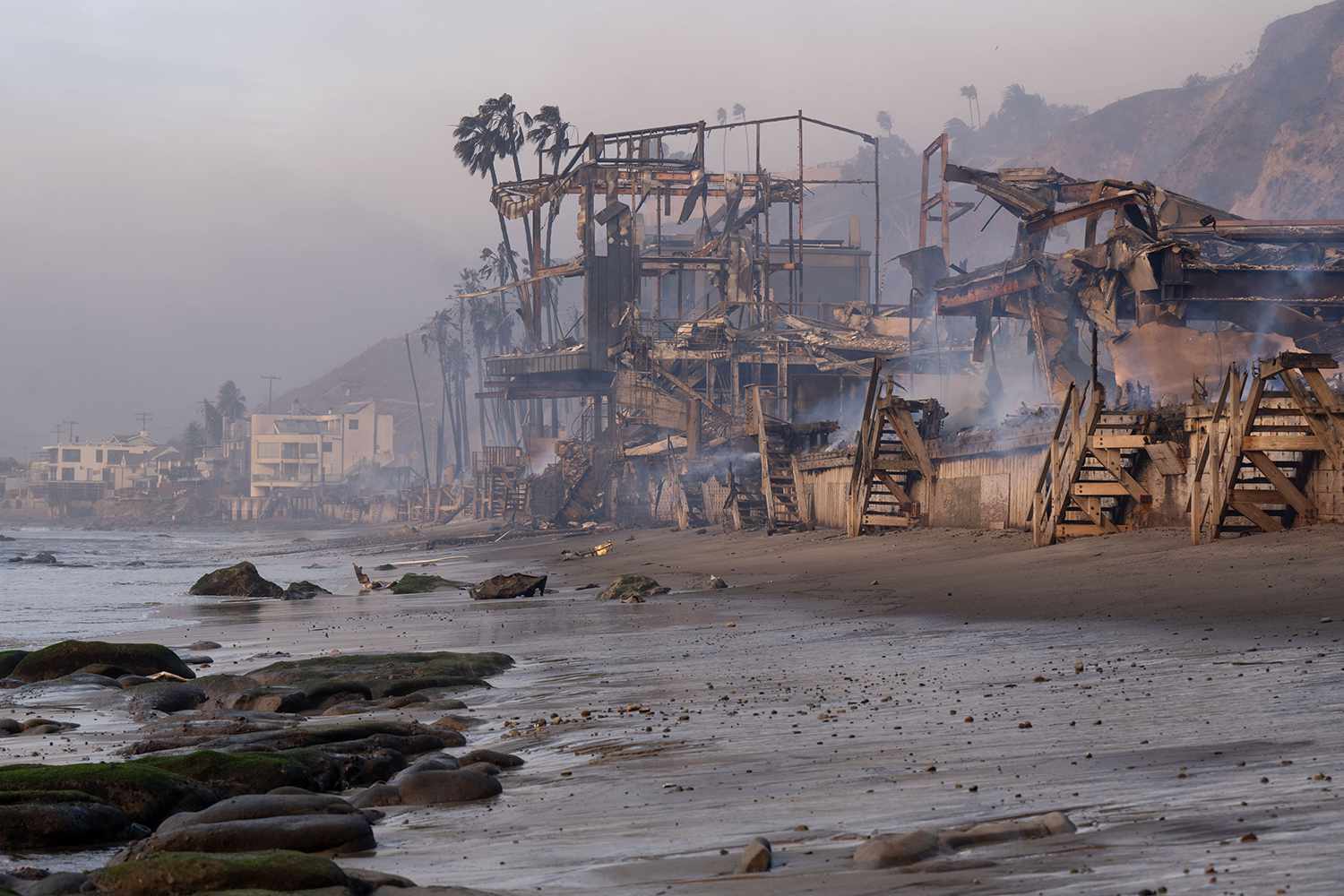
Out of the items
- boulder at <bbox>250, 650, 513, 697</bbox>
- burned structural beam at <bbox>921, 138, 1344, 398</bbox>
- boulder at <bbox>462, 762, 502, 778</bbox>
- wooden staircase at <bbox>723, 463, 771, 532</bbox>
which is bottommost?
boulder at <bbox>250, 650, 513, 697</bbox>

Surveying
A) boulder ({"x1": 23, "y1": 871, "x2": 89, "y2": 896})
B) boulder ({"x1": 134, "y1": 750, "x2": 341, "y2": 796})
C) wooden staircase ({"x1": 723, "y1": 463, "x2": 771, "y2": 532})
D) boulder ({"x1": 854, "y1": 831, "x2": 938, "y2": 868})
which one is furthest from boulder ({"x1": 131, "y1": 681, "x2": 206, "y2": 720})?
wooden staircase ({"x1": 723, "y1": 463, "x2": 771, "y2": 532})

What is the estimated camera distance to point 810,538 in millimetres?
36031

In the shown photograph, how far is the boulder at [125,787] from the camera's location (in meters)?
7.84

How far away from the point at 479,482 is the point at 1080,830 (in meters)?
105

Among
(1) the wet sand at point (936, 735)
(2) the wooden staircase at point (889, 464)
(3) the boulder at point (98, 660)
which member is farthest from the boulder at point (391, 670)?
(2) the wooden staircase at point (889, 464)

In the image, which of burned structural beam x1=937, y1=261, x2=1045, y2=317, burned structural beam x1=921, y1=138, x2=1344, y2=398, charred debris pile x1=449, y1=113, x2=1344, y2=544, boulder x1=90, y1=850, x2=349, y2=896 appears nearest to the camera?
boulder x1=90, y1=850, x2=349, y2=896

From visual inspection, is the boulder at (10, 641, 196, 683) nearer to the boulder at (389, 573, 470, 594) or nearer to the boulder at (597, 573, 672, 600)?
the boulder at (597, 573, 672, 600)

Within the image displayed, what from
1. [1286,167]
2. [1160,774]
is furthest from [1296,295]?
[1286,167]

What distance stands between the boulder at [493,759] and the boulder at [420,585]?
24.2m

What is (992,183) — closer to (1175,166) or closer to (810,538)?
(810,538)

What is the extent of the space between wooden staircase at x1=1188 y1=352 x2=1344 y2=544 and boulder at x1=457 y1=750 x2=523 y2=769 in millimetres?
12437

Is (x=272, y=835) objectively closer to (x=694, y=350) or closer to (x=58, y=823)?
(x=58, y=823)

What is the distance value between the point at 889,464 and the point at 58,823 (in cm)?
2634

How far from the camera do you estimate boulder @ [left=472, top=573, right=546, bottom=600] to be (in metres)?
28.1
